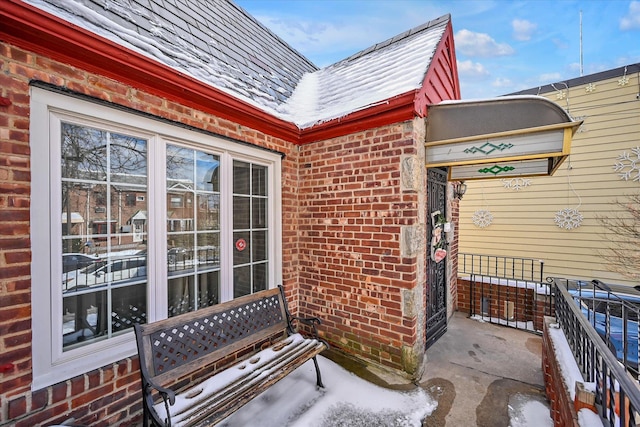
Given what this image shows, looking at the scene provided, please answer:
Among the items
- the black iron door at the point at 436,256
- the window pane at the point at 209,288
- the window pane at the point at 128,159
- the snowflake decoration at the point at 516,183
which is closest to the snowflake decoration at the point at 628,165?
the snowflake decoration at the point at 516,183

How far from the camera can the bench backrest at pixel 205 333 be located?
203 centimetres

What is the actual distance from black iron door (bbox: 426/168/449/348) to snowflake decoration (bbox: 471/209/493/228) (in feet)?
15.6

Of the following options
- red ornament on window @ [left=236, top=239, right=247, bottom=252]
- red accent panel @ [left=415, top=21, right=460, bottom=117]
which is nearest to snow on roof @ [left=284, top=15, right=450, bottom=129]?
red accent panel @ [left=415, top=21, right=460, bottom=117]

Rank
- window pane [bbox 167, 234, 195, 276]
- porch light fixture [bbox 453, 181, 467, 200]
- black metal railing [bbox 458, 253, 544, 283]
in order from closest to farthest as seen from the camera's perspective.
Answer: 1. window pane [bbox 167, 234, 195, 276]
2. porch light fixture [bbox 453, 181, 467, 200]
3. black metal railing [bbox 458, 253, 544, 283]

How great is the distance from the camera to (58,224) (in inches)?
74.6

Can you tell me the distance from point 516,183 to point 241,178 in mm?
7994

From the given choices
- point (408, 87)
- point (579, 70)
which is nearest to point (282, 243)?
point (408, 87)

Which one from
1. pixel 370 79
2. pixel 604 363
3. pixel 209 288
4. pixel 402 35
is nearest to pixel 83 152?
pixel 209 288

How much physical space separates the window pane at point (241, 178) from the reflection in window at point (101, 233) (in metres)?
0.99

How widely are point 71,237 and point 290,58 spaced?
18.1 feet

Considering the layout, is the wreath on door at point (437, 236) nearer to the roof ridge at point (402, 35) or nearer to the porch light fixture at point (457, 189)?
the porch light fixture at point (457, 189)

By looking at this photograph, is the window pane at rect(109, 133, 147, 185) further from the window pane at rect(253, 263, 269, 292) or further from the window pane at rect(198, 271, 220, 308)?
the window pane at rect(253, 263, 269, 292)

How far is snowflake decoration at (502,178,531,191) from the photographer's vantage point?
7453mm

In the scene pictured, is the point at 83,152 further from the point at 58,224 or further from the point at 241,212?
the point at 241,212
